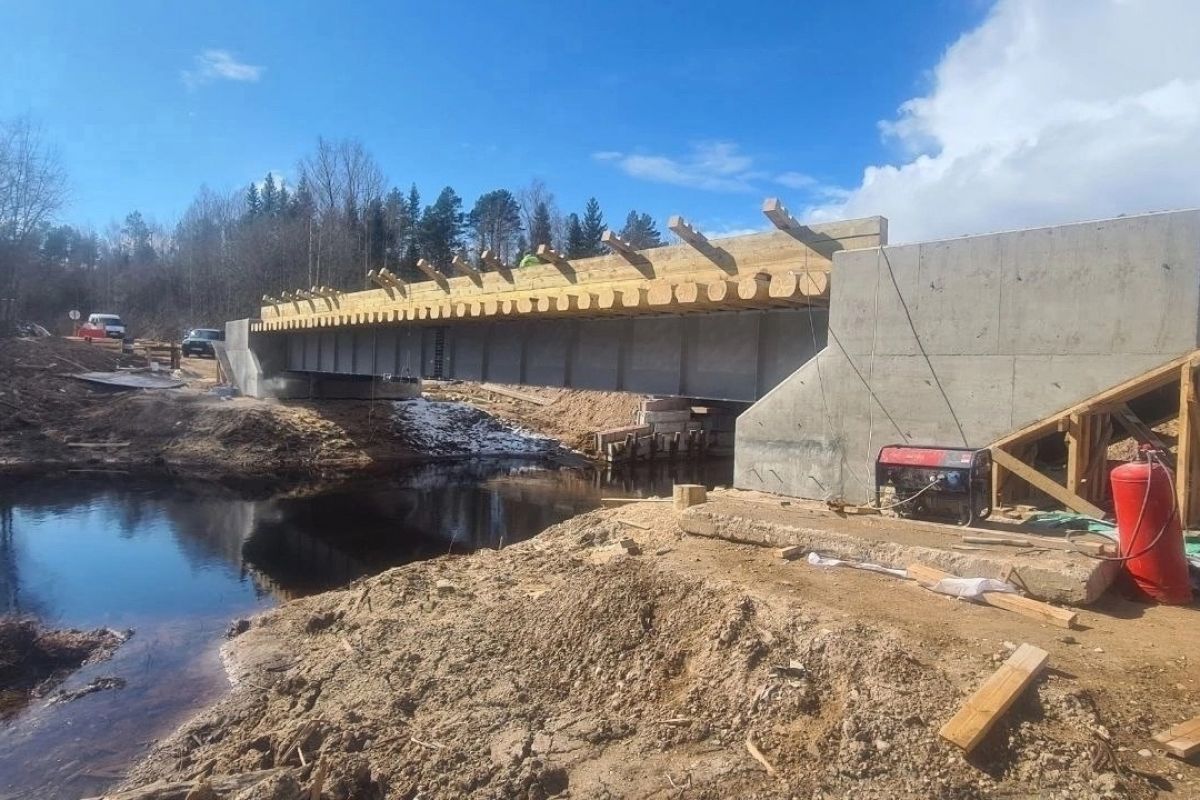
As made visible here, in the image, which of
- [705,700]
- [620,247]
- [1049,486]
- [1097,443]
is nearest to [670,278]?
[620,247]

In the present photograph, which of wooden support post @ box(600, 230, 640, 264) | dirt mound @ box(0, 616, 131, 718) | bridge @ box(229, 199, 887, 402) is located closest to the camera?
dirt mound @ box(0, 616, 131, 718)

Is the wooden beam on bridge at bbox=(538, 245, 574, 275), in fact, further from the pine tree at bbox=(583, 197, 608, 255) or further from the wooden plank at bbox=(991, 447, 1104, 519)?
the pine tree at bbox=(583, 197, 608, 255)

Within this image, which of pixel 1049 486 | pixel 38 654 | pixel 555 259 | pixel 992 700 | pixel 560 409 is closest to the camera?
pixel 992 700

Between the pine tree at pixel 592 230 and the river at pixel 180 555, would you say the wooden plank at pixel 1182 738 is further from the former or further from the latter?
the pine tree at pixel 592 230

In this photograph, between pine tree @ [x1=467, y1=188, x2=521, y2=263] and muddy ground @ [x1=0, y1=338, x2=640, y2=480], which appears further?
pine tree @ [x1=467, y1=188, x2=521, y2=263]

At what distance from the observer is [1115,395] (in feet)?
25.3

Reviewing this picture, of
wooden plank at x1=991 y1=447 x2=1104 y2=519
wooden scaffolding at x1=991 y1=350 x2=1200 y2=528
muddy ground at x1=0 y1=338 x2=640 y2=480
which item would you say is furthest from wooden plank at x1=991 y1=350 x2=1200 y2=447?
muddy ground at x1=0 y1=338 x2=640 y2=480

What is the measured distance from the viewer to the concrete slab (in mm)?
5676

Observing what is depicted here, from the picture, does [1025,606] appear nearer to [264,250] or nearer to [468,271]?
[468,271]

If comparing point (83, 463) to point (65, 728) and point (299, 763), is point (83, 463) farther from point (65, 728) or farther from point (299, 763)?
point (299, 763)

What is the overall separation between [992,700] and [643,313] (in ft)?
32.8

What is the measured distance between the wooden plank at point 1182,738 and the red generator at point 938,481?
13.3 ft

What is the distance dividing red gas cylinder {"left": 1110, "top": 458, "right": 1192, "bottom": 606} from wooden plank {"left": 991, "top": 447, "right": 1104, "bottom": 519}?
2.16 m

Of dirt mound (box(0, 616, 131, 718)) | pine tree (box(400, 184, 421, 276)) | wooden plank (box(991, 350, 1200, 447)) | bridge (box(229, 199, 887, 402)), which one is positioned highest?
pine tree (box(400, 184, 421, 276))
